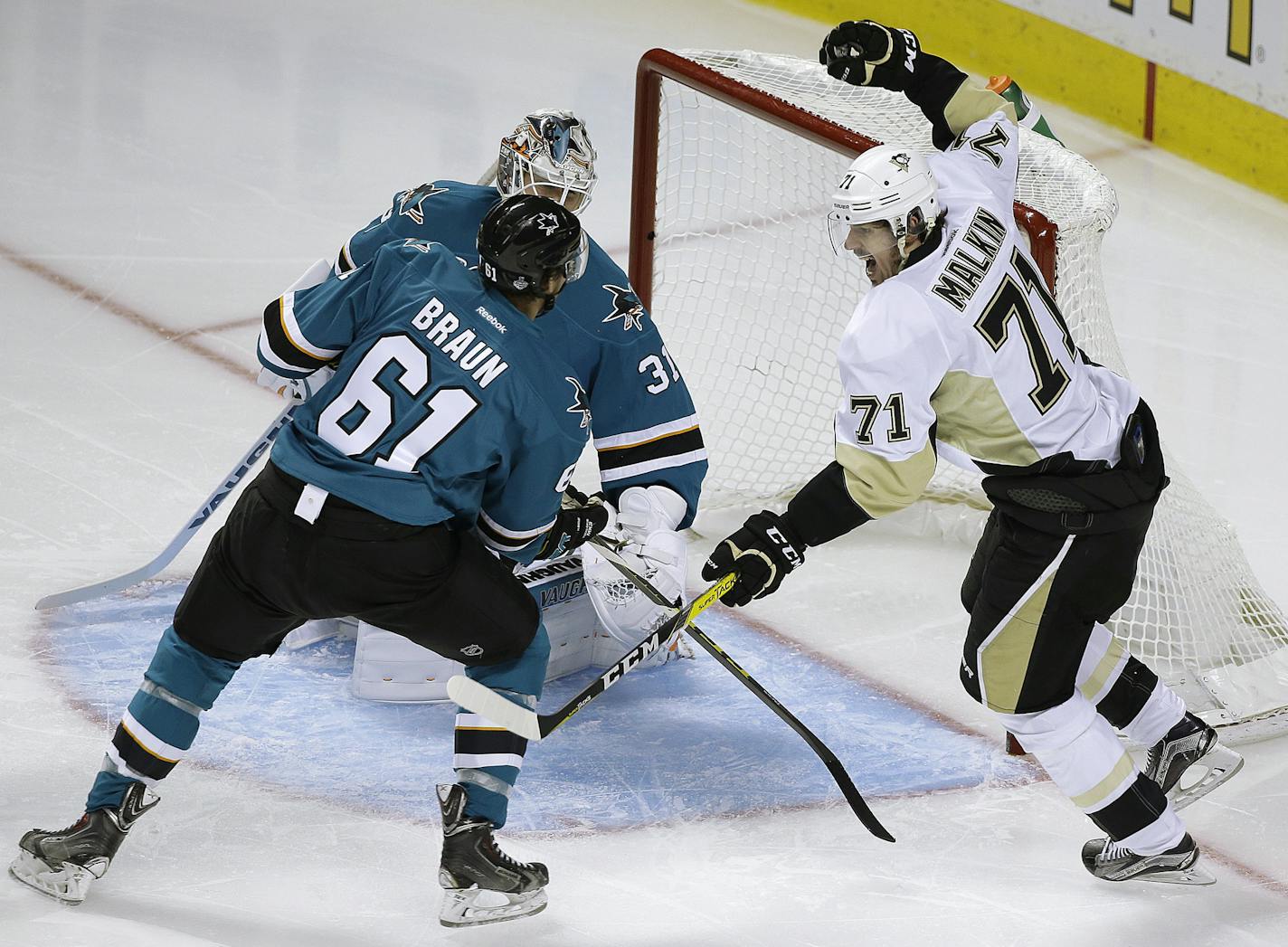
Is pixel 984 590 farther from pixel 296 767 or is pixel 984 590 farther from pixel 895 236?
pixel 296 767

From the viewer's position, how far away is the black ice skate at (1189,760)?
2.98 metres

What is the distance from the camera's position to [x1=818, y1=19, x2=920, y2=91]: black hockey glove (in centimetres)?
301

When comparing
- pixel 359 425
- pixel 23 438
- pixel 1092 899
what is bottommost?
pixel 23 438

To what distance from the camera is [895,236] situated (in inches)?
104

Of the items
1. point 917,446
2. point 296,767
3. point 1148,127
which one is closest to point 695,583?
point 296,767

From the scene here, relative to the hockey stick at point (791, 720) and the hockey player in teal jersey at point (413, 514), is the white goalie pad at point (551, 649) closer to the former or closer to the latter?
the hockey stick at point (791, 720)

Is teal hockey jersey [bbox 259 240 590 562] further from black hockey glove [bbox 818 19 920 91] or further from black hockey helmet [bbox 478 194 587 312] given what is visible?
black hockey glove [bbox 818 19 920 91]

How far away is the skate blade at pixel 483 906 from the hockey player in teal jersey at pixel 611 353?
603 mm

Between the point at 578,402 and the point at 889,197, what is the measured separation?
1.72 ft

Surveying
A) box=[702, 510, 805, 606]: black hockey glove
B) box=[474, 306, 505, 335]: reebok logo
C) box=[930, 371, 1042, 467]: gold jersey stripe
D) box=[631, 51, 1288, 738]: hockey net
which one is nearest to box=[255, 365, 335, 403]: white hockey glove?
box=[474, 306, 505, 335]: reebok logo

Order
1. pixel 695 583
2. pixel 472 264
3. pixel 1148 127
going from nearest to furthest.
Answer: pixel 472 264
pixel 695 583
pixel 1148 127

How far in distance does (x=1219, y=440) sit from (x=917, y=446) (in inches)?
90.3

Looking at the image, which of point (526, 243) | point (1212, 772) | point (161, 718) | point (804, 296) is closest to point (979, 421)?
point (526, 243)

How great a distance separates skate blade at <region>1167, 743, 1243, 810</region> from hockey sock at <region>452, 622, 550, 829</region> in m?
1.10
